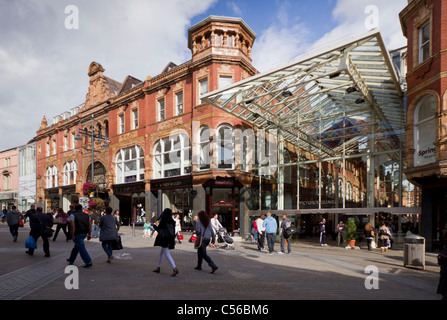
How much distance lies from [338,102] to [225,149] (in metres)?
7.64

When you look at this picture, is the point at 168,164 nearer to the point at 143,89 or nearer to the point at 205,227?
the point at 143,89

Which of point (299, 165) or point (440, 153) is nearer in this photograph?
point (440, 153)

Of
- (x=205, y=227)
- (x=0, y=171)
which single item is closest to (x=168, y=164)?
(x=205, y=227)

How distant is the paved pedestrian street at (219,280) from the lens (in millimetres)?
5715

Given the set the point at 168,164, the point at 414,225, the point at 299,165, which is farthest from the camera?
the point at 168,164

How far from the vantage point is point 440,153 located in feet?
37.4

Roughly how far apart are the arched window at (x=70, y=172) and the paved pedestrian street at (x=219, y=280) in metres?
24.8

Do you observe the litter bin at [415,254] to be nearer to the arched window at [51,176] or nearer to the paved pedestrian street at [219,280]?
the paved pedestrian street at [219,280]

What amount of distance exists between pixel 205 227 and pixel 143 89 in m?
19.6

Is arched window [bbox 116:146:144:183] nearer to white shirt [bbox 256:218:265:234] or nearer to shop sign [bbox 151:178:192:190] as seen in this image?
shop sign [bbox 151:178:192:190]

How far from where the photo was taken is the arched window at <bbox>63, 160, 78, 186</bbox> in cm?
3309

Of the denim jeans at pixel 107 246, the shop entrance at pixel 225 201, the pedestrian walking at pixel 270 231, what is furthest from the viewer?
the shop entrance at pixel 225 201

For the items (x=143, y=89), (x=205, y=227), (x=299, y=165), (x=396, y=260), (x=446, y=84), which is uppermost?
(x=143, y=89)

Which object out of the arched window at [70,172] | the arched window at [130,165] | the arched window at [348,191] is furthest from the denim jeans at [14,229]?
the arched window at [70,172]
